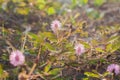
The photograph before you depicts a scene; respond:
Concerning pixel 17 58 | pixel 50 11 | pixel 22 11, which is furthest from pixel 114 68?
pixel 50 11

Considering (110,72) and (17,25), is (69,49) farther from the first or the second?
(17,25)

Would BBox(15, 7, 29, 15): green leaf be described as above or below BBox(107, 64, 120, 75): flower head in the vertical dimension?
above

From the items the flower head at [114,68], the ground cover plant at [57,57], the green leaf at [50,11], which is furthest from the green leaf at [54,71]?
the green leaf at [50,11]

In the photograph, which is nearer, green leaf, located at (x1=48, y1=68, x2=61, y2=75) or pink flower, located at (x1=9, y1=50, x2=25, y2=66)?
pink flower, located at (x1=9, y1=50, x2=25, y2=66)

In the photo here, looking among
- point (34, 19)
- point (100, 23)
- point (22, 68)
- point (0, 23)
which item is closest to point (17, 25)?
point (0, 23)

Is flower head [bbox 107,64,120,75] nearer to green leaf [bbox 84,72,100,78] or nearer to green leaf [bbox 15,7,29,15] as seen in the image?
green leaf [bbox 84,72,100,78]

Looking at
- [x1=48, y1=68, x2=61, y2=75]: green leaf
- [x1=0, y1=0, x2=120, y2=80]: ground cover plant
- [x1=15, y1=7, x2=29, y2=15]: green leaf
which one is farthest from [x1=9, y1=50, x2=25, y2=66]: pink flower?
[x1=15, y1=7, x2=29, y2=15]: green leaf

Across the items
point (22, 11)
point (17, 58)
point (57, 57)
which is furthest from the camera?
point (22, 11)

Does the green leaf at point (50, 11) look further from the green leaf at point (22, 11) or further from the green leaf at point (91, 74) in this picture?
the green leaf at point (91, 74)

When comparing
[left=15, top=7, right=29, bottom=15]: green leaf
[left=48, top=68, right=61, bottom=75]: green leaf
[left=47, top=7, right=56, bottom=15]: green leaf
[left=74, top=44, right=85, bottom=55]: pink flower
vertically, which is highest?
[left=15, top=7, right=29, bottom=15]: green leaf

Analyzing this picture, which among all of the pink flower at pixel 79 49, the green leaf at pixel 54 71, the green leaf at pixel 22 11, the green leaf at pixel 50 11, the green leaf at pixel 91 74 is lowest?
the green leaf at pixel 91 74

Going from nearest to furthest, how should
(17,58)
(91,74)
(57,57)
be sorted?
(17,58)
(91,74)
(57,57)

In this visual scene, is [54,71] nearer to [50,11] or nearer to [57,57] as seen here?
[57,57]
